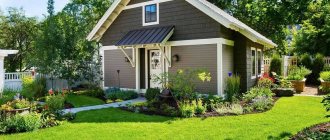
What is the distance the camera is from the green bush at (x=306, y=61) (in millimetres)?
20450

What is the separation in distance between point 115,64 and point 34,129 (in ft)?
28.0

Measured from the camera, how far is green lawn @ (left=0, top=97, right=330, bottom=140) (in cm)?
664

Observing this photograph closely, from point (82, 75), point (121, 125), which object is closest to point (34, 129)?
point (121, 125)

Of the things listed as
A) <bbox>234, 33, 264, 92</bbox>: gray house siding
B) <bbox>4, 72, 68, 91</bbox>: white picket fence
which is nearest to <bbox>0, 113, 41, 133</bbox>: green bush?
<bbox>234, 33, 264, 92</bbox>: gray house siding

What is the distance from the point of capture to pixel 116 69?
612 inches

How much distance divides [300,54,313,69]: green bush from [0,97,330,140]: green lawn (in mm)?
12109

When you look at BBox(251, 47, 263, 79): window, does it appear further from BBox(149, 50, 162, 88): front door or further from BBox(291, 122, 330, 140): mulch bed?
BBox(291, 122, 330, 140): mulch bed

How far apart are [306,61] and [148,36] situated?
12.9 metres

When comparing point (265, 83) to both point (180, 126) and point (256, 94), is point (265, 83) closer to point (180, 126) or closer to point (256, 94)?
point (256, 94)

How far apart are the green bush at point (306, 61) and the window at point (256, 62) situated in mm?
5646

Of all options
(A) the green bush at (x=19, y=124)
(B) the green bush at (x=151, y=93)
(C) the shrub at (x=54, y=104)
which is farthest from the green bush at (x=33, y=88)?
(A) the green bush at (x=19, y=124)

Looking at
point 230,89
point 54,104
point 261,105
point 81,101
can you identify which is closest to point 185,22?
point 230,89

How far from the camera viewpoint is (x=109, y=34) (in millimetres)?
15984

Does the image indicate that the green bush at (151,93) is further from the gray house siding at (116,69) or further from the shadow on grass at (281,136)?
the shadow on grass at (281,136)
